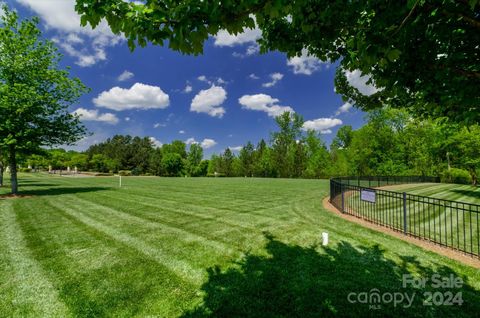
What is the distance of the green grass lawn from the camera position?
3783 mm

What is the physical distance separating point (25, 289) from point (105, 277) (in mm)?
1319

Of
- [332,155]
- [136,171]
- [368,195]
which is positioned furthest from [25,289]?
[136,171]

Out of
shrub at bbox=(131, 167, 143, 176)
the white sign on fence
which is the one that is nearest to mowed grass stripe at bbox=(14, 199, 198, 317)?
the white sign on fence

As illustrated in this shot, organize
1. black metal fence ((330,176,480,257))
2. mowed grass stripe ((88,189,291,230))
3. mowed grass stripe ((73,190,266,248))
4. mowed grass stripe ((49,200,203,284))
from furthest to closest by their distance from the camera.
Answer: mowed grass stripe ((88,189,291,230)) → mowed grass stripe ((73,190,266,248)) → black metal fence ((330,176,480,257)) → mowed grass stripe ((49,200,203,284))

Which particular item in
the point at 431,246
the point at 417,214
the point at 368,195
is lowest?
the point at 417,214

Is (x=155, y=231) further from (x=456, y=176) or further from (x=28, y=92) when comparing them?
(x=456, y=176)

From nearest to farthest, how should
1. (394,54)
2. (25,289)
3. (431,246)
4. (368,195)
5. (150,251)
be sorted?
1. (394,54)
2. (25,289)
3. (150,251)
4. (431,246)
5. (368,195)

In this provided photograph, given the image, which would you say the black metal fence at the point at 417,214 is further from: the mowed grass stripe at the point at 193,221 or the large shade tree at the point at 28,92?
the large shade tree at the point at 28,92

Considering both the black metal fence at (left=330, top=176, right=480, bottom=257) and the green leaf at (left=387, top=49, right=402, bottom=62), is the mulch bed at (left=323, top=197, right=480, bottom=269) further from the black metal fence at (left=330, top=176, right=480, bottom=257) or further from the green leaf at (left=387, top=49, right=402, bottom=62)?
the green leaf at (left=387, top=49, right=402, bottom=62)

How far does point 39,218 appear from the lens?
384 inches

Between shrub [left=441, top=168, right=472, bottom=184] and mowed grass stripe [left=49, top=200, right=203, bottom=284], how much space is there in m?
42.5

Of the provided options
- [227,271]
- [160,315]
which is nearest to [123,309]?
[160,315]

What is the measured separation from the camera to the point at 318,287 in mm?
4328

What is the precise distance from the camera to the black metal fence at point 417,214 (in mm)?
6699
